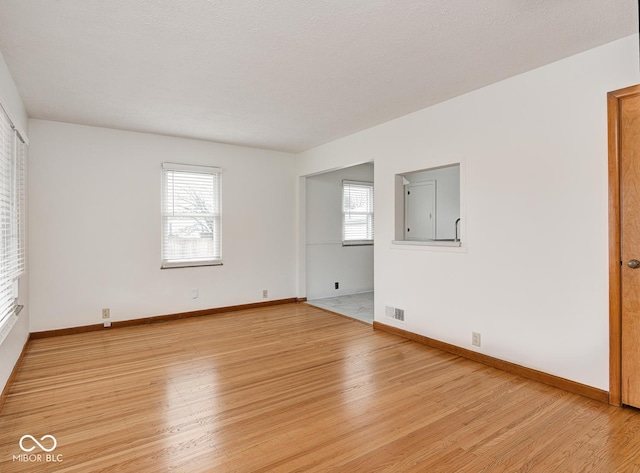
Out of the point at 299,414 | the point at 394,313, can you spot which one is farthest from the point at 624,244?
the point at 299,414

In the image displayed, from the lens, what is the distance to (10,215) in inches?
122

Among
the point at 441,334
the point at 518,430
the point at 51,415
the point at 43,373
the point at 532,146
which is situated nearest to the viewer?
the point at 518,430

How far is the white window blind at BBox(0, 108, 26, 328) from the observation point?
9.14 ft

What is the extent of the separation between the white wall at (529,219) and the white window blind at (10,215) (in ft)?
12.1

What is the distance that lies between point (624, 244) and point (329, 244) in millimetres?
4604

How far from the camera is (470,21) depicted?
2.31 m

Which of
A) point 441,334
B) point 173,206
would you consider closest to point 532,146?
point 441,334

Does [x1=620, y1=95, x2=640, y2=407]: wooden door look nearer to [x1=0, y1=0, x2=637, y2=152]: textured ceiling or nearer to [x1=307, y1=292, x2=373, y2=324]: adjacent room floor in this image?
[x1=0, y1=0, x2=637, y2=152]: textured ceiling

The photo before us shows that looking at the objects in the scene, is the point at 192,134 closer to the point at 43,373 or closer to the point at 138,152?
the point at 138,152

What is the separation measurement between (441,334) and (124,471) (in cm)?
297

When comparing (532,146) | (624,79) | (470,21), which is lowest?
(532,146)

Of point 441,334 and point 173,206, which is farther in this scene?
point 173,206

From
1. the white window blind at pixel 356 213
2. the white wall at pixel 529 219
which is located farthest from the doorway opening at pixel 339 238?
the white wall at pixel 529 219

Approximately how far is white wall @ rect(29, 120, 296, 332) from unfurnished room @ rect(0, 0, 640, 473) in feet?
0.09
